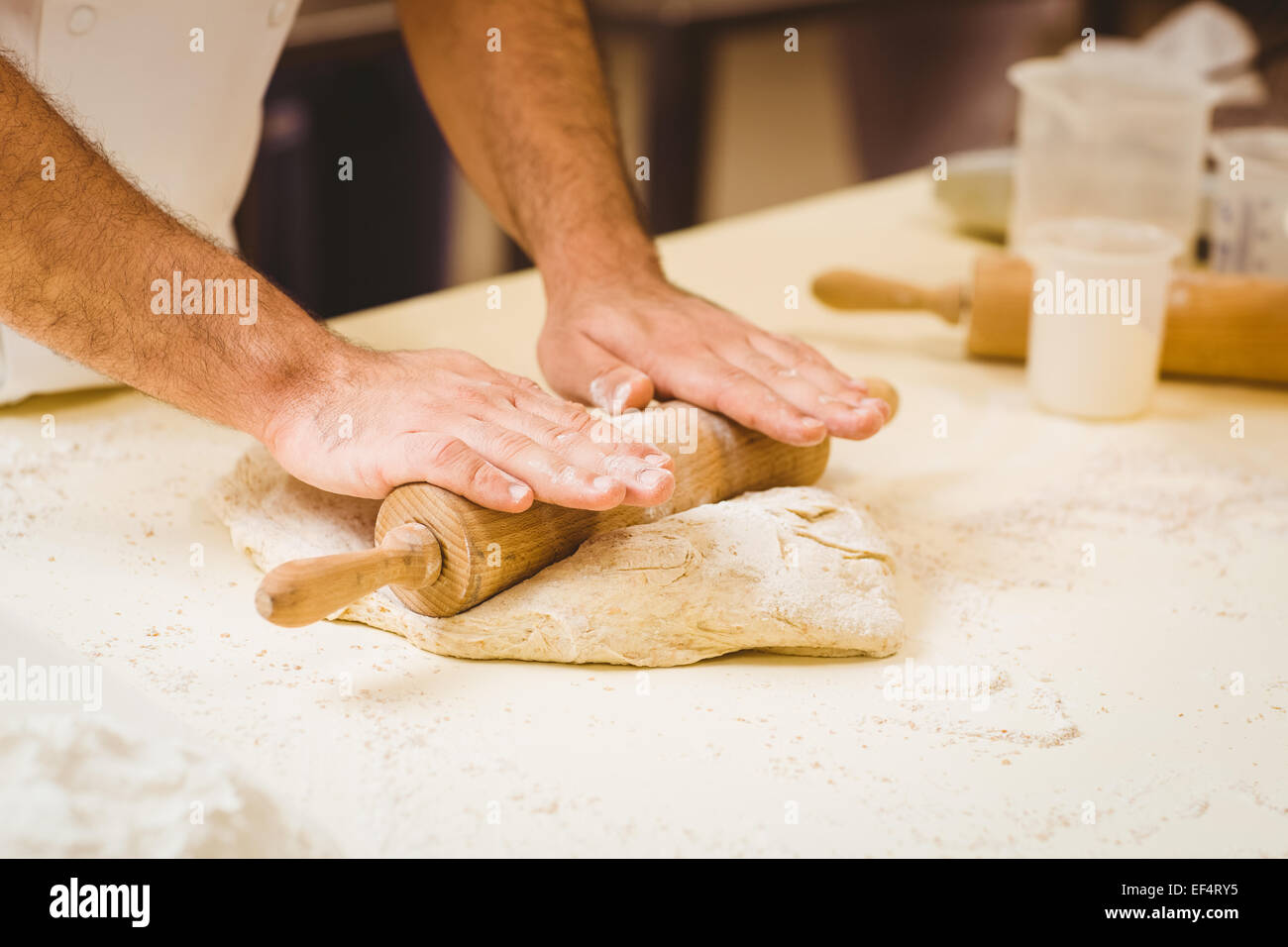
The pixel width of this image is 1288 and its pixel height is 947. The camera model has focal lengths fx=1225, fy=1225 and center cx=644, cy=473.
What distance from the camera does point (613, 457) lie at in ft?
3.74

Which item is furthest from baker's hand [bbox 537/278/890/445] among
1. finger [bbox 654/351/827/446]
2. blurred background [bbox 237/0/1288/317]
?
blurred background [bbox 237/0/1288/317]

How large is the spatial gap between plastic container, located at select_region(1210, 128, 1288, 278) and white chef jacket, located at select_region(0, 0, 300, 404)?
5.05ft

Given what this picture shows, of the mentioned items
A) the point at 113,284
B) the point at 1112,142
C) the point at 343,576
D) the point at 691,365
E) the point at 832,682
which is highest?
the point at 1112,142

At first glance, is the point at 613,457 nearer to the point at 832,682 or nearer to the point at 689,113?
the point at 832,682

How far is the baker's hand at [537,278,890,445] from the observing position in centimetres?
138

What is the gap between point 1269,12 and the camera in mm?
3316

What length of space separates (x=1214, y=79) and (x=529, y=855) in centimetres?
269

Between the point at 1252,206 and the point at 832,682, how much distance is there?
1398 mm

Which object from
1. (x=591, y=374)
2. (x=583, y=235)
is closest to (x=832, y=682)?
(x=591, y=374)

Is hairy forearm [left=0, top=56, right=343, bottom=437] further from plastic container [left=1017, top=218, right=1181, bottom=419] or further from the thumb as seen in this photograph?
plastic container [left=1017, top=218, right=1181, bottom=419]
